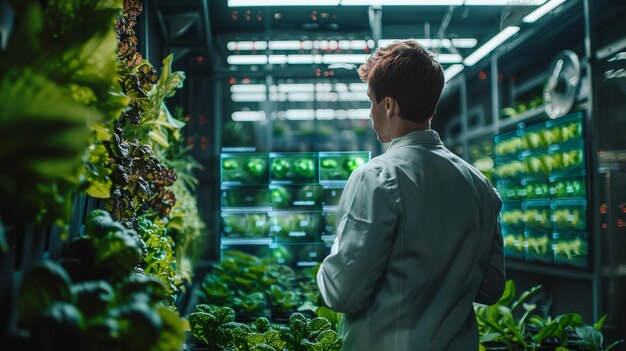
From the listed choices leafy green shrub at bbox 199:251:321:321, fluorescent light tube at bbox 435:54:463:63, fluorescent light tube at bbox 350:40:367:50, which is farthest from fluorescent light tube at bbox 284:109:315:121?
leafy green shrub at bbox 199:251:321:321

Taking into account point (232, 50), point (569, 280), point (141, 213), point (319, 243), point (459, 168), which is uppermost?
point (232, 50)

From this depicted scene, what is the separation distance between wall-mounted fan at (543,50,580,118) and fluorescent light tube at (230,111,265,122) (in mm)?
2634

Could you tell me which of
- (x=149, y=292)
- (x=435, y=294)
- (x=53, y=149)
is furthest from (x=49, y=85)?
(x=435, y=294)

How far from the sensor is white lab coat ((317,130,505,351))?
119cm

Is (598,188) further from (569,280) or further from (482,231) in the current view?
(482,231)

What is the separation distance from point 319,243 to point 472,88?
4.42 meters

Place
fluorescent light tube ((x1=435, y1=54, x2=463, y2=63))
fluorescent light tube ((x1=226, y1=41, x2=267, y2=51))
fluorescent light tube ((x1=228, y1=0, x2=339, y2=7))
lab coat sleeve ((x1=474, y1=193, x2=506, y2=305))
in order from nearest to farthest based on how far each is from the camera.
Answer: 1. lab coat sleeve ((x1=474, y1=193, x2=506, y2=305))
2. fluorescent light tube ((x1=228, y1=0, x2=339, y2=7))
3. fluorescent light tube ((x1=226, y1=41, x2=267, y2=51))
4. fluorescent light tube ((x1=435, y1=54, x2=463, y2=63))

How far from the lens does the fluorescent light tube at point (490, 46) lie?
512 cm

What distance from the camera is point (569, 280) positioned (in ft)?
13.5

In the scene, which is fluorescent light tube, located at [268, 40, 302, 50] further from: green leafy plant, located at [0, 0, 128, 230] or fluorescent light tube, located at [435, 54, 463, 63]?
green leafy plant, located at [0, 0, 128, 230]

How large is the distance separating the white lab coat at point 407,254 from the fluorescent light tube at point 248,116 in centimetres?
376

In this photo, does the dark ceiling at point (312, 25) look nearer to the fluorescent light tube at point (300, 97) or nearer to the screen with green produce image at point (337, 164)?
the fluorescent light tube at point (300, 97)

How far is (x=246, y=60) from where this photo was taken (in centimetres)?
495

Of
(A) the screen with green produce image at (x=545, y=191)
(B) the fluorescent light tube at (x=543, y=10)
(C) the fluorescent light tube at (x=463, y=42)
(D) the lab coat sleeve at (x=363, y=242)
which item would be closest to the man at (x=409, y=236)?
(D) the lab coat sleeve at (x=363, y=242)
